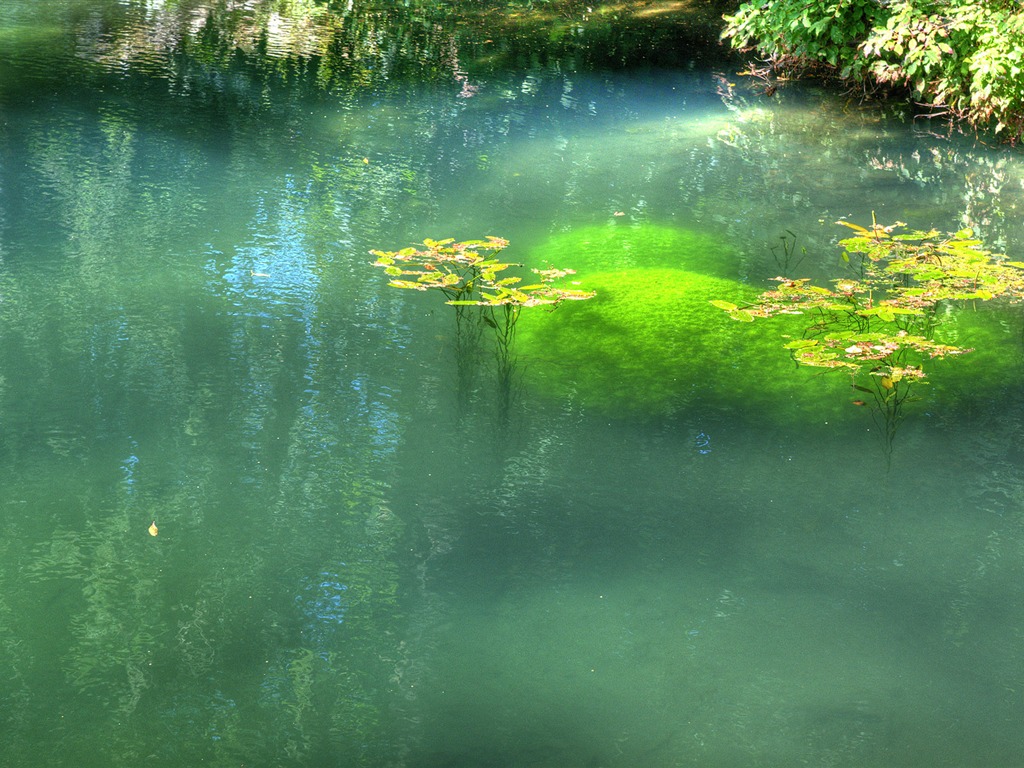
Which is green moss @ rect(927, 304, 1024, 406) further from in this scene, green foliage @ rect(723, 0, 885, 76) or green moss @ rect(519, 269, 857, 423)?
green foliage @ rect(723, 0, 885, 76)

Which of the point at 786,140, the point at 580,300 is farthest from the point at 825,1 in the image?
the point at 580,300

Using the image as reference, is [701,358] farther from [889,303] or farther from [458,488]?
[458,488]

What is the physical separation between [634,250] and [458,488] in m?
1.95

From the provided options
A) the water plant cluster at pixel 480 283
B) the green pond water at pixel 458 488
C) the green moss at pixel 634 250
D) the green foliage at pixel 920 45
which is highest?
the green foliage at pixel 920 45

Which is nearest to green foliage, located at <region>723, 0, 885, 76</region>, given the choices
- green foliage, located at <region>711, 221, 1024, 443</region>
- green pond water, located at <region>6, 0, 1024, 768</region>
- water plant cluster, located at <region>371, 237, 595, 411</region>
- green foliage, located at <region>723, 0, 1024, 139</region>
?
green foliage, located at <region>723, 0, 1024, 139</region>

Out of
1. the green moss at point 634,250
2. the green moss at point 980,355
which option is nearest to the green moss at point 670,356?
the green moss at point 634,250

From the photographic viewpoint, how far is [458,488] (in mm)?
2764

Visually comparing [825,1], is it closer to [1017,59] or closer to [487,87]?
[1017,59]

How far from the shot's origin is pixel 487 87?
273 inches

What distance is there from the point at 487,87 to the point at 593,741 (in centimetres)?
561

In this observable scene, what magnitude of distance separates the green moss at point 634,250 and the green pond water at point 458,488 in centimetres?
2

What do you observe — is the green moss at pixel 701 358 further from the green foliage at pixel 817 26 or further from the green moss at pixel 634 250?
the green foliage at pixel 817 26

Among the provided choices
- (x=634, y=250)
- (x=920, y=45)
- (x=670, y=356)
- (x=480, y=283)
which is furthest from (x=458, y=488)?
(x=920, y=45)

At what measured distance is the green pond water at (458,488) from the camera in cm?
208
